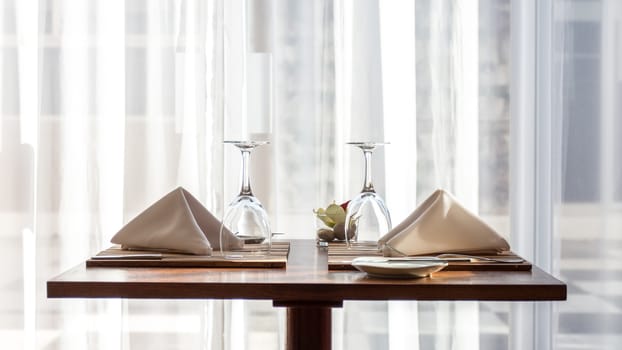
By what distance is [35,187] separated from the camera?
2070mm

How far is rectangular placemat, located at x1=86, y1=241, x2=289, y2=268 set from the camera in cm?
124

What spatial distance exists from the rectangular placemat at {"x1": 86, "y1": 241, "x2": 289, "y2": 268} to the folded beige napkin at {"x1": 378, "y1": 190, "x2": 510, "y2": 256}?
0.18 m

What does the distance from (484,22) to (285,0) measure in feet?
1.58

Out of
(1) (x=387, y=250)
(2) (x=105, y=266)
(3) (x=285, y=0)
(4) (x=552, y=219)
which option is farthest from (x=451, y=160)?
(2) (x=105, y=266)

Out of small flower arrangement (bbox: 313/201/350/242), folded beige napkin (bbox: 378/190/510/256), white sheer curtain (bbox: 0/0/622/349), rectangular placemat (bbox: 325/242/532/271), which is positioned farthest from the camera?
white sheer curtain (bbox: 0/0/622/349)

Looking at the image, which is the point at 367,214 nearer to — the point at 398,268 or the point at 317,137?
the point at 398,268

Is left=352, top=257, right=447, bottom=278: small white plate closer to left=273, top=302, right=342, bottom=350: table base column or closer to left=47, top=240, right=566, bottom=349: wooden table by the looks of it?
left=47, top=240, right=566, bottom=349: wooden table

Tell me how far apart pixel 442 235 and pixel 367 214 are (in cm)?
13

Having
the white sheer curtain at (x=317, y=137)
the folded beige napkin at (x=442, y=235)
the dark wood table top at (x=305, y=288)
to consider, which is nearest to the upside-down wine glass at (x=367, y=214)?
the folded beige napkin at (x=442, y=235)

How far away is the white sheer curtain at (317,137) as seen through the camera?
201 cm

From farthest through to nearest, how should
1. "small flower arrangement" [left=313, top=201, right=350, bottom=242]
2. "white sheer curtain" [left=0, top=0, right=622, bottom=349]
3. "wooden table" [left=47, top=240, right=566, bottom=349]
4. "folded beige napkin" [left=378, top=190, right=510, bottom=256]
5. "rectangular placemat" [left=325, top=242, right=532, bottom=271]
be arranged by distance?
"white sheer curtain" [left=0, top=0, right=622, bottom=349] → "small flower arrangement" [left=313, top=201, right=350, bottom=242] → "folded beige napkin" [left=378, top=190, right=510, bottom=256] → "rectangular placemat" [left=325, top=242, right=532, bottom=271] → "wooden table" [left=47, top=240, right=566, bottom=349]

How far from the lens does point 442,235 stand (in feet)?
4.39

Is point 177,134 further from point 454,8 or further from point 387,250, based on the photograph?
point 387,250

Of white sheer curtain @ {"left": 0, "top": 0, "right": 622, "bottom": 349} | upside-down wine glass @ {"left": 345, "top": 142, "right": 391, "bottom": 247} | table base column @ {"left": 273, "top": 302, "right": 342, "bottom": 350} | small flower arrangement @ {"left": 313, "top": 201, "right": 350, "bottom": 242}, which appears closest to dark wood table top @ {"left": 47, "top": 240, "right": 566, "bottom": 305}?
table base column @ {"left": 273, "top": 302, "right": 342, "bottom": 350}
